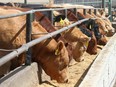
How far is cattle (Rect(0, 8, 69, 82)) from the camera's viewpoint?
5.88 meters

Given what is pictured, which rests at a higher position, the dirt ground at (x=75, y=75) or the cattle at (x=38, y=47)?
the cattle at (x=38, y=47)

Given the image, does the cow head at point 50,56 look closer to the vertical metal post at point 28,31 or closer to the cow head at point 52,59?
the cow head at point 52,59

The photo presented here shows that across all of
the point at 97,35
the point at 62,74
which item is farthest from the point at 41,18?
the point at 97,35

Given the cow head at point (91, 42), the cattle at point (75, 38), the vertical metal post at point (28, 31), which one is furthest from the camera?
the cow head at point (91, 42)

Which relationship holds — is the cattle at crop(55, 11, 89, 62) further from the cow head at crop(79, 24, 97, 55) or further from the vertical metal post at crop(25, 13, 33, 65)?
the vertical metal post at crop(25, 13, 33, 65)

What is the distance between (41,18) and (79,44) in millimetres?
1938

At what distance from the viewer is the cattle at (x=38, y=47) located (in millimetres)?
5879

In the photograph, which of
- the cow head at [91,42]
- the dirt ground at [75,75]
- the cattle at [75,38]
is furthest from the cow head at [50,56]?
the cow head at [91,42]

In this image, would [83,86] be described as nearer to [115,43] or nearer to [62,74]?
[62,74]

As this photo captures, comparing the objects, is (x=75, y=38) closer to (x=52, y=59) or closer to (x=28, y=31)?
(x=52, y=59)

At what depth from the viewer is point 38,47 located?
5953mm

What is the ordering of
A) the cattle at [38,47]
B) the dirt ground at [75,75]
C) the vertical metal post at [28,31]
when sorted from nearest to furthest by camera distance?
1. the vertical metal post at [28,31]
2. the cattle at [38,47]
3. the dirt ground at [75,75]

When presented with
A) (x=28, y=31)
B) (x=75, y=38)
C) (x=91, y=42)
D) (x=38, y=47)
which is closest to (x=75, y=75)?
(x=75, y=38)

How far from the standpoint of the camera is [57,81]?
20.4 ft
